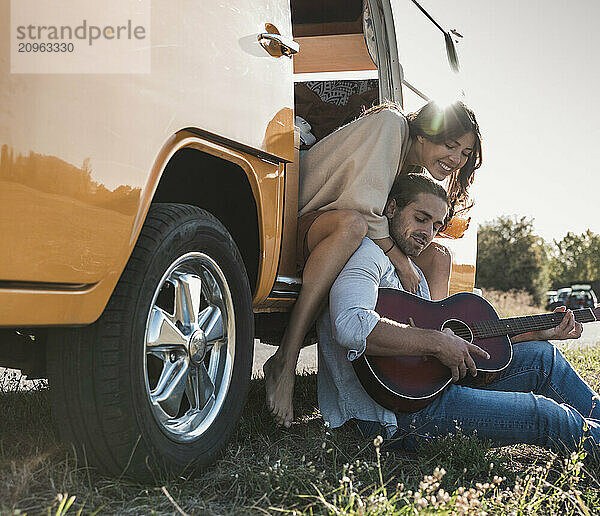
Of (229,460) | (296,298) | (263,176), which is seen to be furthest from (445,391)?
(263,176)

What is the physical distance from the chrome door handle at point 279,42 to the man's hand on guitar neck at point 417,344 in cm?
110

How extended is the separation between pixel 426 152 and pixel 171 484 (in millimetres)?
2068

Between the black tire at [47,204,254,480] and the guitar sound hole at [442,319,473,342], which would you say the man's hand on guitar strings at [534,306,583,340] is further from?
the black tire at [47,204,254,480]

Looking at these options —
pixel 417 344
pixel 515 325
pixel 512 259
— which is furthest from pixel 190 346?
pixel 512 259

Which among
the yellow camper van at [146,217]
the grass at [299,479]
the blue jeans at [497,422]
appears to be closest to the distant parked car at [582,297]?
the blue jeans at [497,422]

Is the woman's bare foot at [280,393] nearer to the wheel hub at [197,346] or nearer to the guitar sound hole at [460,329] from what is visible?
the wheel hub at [197,346]

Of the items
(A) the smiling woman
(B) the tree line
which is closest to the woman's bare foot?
(A) the smiling woman

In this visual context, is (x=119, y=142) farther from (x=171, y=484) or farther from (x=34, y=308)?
(x=171, y=484)

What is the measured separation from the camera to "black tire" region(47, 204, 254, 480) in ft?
6.23

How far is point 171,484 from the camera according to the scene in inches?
82.3

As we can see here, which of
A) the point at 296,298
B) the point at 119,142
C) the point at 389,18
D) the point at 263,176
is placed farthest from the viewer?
the point at 389,18

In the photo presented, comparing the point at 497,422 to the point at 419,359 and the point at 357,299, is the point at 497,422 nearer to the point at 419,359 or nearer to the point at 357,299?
the point at 419,359

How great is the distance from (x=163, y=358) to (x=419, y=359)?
43.1 inches

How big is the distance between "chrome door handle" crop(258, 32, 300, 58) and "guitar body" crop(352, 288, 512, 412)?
1.05 metres
